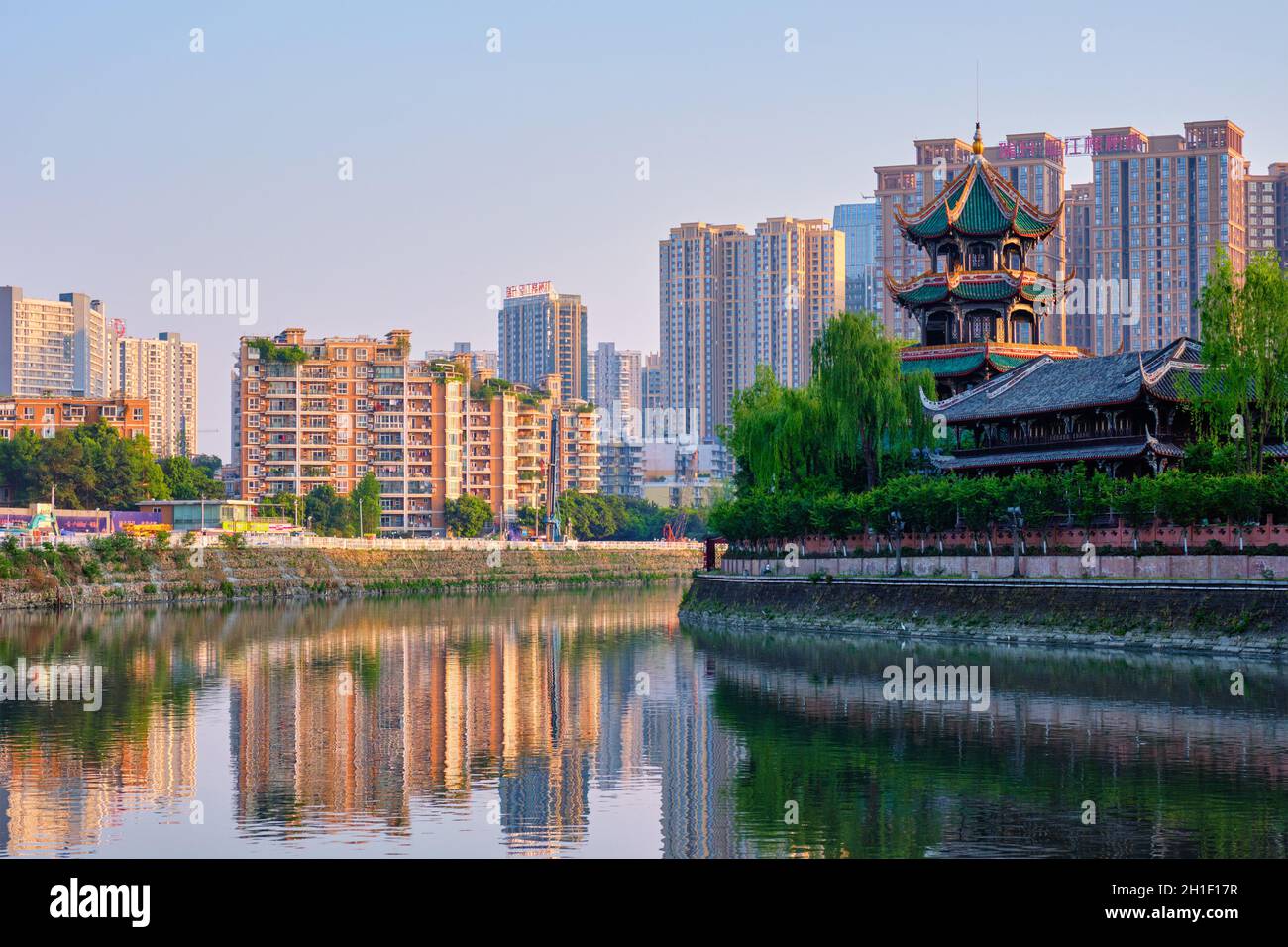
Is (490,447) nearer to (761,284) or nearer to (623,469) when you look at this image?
(623,469)

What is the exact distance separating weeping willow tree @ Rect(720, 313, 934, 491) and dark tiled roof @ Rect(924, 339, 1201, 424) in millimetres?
1545

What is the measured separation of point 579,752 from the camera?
92.1 feet

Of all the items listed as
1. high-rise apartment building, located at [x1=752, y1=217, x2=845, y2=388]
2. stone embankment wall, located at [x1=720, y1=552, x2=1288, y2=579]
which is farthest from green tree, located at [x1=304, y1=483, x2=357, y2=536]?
high-rise apartment building, located at [x1=752, y1=217, x2=845, y2=388]

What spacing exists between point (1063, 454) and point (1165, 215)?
85.9m

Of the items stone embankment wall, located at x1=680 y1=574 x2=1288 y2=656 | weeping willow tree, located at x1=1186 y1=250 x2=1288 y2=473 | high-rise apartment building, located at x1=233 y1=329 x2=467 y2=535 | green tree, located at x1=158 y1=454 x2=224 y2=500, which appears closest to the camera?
stone embankment wall, located at x1=680 y1=574 x2=1288 y2=656

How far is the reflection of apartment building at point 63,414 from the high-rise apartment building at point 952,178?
6306 centimetres

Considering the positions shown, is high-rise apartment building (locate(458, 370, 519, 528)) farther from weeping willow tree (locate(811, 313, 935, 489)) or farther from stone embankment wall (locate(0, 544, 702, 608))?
weeping willow tree (locate(811, 313, 935, 489))

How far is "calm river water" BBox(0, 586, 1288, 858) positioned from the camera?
20719 mm

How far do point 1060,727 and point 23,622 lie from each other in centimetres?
4402

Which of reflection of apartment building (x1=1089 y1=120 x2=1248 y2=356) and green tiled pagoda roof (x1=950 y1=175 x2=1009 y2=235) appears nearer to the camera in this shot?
green tiled pagoda roof (x1=950 y1=175 x2=1009 y2=235)

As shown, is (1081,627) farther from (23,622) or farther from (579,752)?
(23,622)

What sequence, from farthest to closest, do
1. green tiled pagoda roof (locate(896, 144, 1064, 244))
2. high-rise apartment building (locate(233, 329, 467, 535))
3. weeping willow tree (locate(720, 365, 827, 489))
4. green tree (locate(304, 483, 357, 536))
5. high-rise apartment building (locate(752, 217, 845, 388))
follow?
high-rise apartment building (locate(752, 217, 845, 388))
high-rise apartment building (locate(233, 329, 467, 535))
green tree (locate(304, 483, 357, 536))
green tiled pagoda roof (locate(896, 144, 1064, 244))
weeping willow tree (locate(720, 365, 827, 489))

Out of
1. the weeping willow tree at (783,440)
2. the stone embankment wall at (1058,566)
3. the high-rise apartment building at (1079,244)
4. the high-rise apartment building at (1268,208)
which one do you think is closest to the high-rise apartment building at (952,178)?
the high-rise apartment building at (1079,244)
